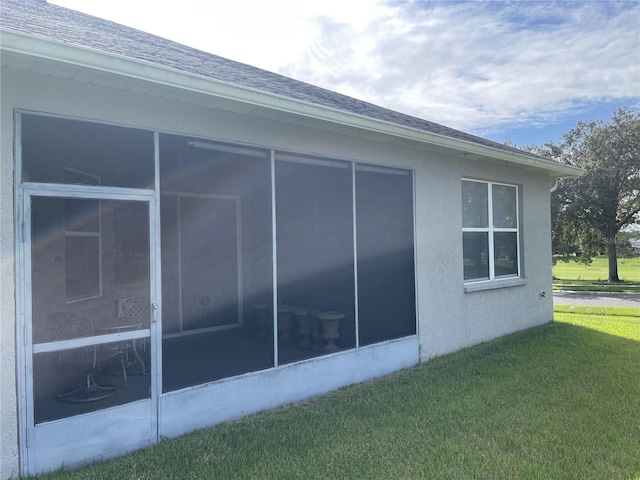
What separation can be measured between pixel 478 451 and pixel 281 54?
7.81 m

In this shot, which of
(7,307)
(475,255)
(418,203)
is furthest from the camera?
(475,255)

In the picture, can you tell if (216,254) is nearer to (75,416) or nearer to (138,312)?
(138,312)

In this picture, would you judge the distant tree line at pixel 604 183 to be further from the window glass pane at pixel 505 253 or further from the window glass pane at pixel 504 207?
the window glass pane at pixel 505 253

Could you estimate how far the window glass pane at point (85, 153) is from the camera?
3.64 m

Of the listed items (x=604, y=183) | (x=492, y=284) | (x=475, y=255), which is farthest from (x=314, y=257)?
(x=604, y=183)

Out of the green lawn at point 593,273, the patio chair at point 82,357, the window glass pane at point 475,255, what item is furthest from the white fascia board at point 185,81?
the green lawn at point 593,273

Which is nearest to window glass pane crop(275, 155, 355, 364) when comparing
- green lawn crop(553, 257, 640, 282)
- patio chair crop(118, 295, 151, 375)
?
patio chair crop(118, 295, 151, 375)

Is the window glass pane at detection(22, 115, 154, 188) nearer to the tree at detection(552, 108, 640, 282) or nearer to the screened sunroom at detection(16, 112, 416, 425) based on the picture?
the screened sunroom at detection(16, 112, 416, 425)

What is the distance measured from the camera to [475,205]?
758 cm

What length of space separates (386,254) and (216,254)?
3.36 meters

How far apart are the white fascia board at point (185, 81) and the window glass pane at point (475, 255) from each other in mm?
2161

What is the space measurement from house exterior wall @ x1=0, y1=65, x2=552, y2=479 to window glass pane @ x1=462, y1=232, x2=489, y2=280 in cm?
34

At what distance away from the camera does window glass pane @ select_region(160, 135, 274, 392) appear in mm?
7082

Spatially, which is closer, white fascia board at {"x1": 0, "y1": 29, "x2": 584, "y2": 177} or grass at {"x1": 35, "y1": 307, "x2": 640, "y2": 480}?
white fascia board at {"x1": 0, "y1": 29, "x2": 584, "y2": 177}
